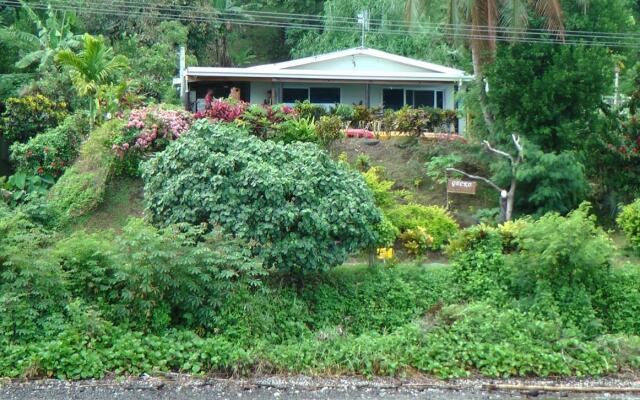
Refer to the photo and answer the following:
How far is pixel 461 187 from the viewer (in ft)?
59.8

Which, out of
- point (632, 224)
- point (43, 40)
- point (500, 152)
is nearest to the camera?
point (632, 224)

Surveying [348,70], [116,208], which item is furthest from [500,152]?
[348,70]

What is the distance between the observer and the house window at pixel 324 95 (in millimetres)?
28906

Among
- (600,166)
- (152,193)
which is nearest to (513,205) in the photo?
(600,166)

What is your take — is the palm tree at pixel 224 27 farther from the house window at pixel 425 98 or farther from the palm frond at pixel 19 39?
the house window at pixel 425 98

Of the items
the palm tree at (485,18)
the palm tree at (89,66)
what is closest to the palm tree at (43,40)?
the palm tree at (89,66)

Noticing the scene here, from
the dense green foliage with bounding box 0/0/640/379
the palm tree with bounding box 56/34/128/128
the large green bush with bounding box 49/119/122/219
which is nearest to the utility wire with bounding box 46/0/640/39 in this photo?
the dense green foliage with bounding box 0/0/640/379

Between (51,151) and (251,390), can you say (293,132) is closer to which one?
(51,151)

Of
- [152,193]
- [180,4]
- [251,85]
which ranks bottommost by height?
[152,193]

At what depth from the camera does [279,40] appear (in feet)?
140

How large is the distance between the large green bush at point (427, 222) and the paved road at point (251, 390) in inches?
213

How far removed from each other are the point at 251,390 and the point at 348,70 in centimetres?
2000

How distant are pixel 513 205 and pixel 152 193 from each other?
8.35 metres

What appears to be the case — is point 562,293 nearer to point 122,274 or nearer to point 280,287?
point 280,287
